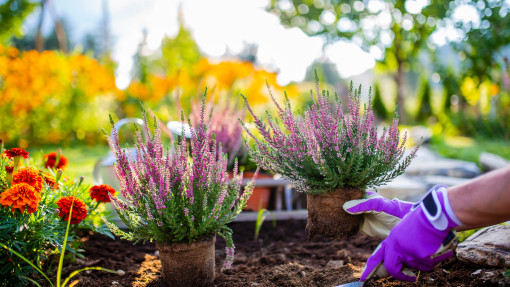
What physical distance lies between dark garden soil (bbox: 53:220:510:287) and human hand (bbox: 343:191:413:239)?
24 cm

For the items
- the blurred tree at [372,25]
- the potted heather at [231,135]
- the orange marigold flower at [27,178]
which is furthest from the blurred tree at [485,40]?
the orange marigold flower at [27,178]

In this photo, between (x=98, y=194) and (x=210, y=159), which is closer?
(x=210, y=159)

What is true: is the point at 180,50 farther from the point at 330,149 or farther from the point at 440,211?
the point at 440,211

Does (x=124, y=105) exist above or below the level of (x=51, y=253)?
above

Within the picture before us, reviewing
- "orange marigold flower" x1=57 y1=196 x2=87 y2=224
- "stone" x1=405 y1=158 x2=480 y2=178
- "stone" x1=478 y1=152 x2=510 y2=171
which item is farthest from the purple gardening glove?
"stone" x1=478 y1=152 x2=510 y2=171

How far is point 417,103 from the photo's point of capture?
14367 millimetres

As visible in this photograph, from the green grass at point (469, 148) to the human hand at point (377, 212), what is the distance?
522 cm

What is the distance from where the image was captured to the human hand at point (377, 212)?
1.87m

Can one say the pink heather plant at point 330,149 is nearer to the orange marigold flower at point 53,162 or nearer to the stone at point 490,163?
the orange marigold flower at point 53,162

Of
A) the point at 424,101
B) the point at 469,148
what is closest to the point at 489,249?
the point at 469,148

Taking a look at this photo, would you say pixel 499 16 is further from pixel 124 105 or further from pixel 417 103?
pixel 124 105

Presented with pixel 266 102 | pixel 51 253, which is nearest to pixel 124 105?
pixel 266 102

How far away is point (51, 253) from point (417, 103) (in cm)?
1418

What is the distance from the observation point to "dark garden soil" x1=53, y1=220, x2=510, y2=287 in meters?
1.89
